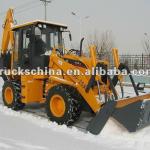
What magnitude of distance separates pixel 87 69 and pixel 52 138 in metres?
2.07

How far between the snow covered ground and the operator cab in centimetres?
188

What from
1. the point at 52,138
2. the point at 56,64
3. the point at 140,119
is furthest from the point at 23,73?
the point at 140,119

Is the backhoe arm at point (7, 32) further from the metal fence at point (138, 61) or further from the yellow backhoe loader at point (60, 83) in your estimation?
the metal fence at point (138, 61)

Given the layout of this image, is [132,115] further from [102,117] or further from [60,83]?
[60,83]

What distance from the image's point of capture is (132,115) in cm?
702

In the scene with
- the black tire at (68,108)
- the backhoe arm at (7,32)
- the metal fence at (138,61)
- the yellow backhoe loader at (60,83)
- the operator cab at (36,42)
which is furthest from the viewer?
the metal fence at (138,61)

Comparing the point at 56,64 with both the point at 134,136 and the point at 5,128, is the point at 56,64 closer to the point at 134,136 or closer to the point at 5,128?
the point at 5,128

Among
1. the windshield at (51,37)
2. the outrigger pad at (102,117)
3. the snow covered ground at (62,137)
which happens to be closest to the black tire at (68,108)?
the snow covered ground at (62,137)

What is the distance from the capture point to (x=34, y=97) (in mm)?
9266

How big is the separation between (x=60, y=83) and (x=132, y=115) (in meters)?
2.24

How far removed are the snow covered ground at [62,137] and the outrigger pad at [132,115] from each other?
139mm

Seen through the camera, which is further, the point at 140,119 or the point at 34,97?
the point at 34,97

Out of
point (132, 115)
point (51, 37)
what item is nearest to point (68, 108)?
point (132, 115)

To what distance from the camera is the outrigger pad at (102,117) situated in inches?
277
